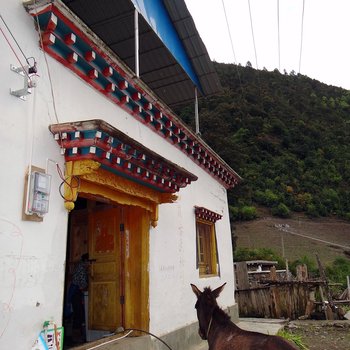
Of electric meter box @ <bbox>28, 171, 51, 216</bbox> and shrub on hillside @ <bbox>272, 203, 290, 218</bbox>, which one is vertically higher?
shrub on hillside @ <bbox>272, 203, 290, 218</bbox>

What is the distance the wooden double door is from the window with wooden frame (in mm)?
2942

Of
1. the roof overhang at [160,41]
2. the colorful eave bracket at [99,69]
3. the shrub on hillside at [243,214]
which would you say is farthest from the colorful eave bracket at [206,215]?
the shrub on hillside at [243,214]

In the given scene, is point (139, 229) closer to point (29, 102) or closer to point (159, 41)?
point (29, 102)

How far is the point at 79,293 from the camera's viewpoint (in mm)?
6496

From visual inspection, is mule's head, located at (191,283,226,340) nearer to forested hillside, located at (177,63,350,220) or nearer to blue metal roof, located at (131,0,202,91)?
blue metal roof, located at (131,0,202,91)

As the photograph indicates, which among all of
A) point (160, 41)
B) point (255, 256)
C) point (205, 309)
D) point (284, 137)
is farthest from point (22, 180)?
point (284, 137)

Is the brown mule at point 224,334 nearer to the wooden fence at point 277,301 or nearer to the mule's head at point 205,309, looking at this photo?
the mule's head at point 205,309

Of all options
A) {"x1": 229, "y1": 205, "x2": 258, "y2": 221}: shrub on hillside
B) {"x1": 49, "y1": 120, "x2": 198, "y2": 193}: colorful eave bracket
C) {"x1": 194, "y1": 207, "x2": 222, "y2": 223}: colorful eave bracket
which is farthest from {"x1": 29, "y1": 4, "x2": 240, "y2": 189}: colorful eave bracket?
{"x1": 229, "y1": 205, "x2": 258, "y2": 221}: shrub on hillside

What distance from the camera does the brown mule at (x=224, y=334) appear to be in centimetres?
363

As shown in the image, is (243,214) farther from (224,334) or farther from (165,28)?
(224,334)

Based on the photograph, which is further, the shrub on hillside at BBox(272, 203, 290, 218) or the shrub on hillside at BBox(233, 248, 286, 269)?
the shrub on hillside at BBox(272, 203, 290, 218)

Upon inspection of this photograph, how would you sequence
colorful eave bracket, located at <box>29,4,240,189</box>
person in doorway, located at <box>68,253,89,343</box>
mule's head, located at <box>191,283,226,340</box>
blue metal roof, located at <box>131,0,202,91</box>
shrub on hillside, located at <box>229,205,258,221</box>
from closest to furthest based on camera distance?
colorful eave bracket, located at <box>29,4,240,189</box>, mule's head, located at <box>191,283,226,340</box>, person in doorway, located at <box>68,253,89,343</box>, blue metal roof, located at <box>131,0,202,91</box>, shrub on hillside, located at <box>229,205,258,221</box>

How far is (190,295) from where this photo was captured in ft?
25.2

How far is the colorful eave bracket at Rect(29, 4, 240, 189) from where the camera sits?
4.30 meters
